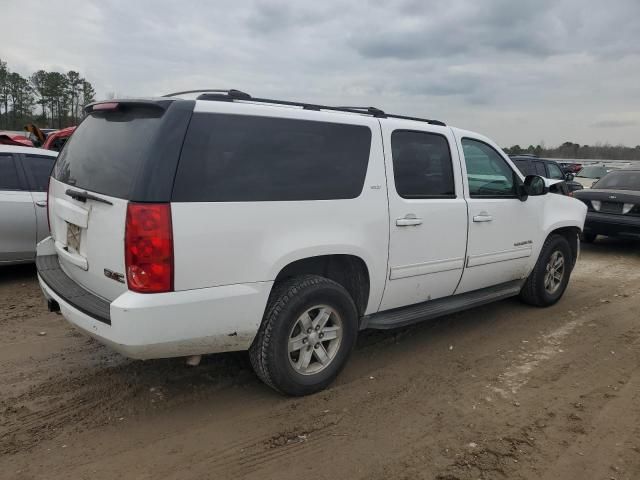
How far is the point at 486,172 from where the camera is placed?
15.8ft

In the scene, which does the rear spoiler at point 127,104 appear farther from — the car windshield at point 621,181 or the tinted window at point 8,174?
the car windshield at point 621,181

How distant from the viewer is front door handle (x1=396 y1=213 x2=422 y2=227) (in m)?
3.87

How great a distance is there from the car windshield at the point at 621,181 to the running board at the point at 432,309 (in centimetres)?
603

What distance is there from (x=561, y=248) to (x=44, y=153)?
20.3ft

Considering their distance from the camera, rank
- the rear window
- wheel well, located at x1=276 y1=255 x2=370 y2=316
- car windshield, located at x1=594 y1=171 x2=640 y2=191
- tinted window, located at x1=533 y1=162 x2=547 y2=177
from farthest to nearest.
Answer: tinted window, located at x1=533 y1=162 x2=547 y2=177
car windshield, located at x1=594 y1=171 x2=640 y2=191
wheel well, located at x1=276 y1=255 x2=370 y2=316
the rear window

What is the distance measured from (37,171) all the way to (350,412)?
4934mm

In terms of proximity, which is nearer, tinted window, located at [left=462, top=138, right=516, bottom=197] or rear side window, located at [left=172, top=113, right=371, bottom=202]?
rear side window, located at [left=172, top=113, right=371, bottom=202]

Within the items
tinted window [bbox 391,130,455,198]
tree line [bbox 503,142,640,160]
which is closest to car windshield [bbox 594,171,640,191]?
tinted window [bbox 391,130,455,198]

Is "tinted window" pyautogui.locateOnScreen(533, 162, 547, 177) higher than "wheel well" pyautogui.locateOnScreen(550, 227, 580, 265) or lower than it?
higher

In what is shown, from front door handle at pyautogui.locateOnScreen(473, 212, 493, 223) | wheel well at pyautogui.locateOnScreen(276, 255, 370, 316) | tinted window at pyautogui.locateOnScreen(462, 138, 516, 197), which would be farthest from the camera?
→ tinted window at pyautogui.locateOnScreen(462, 138, 516, 197)

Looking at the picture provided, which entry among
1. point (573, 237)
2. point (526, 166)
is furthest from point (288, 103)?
point (526, 166)

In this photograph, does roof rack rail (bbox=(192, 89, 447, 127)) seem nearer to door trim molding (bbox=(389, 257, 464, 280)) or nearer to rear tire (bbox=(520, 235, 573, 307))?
door trim molding (bbox=(389, 257, 464, 280))

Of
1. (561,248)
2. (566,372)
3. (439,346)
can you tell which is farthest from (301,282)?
(561,248)

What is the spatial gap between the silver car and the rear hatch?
268 centimetres
